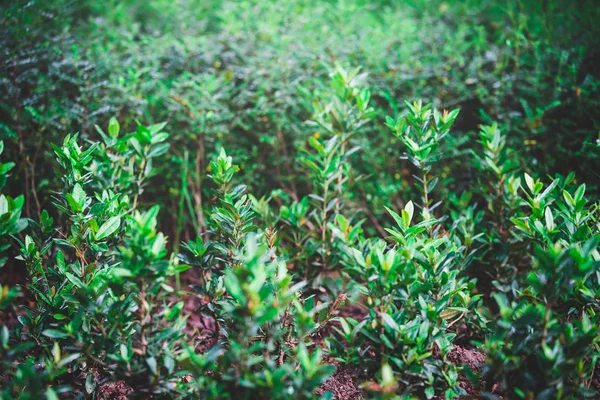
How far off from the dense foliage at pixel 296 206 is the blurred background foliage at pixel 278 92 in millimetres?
24

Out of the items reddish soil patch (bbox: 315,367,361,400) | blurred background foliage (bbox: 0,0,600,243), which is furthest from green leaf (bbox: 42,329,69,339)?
blurred background foliage (bbox: 0,0,600,243)

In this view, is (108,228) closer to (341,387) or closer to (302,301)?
(302,301)

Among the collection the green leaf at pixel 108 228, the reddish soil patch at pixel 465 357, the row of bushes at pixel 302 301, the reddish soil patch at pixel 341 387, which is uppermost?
the green leaf at pixel 108 228

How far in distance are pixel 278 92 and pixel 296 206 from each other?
111 centimetres

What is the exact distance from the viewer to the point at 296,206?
8.27ft

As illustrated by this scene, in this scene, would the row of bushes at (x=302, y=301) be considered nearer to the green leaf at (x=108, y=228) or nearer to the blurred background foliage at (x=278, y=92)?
the green leaf at (x=108, y=228)

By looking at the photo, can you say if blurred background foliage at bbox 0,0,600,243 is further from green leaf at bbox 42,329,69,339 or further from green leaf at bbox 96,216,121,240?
green leaf at bbox 42,329,69,339

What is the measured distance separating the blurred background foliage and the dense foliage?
24 mm

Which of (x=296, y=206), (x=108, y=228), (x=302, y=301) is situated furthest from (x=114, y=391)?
(x=296, y=206)

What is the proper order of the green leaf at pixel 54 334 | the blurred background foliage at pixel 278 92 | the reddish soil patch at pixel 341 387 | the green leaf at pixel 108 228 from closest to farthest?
the green leaf at pixel 54 334
the green leaf at pixel 108 228
the reddish soil patch at pixel 341 387
the blurred background foliage at pixel 278 92

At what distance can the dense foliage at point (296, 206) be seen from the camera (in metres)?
1.71

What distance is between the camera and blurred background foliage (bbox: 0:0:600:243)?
296cm

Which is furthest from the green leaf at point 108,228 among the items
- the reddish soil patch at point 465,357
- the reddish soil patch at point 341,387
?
the reddish soil patch at point 465,357

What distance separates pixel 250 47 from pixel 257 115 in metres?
0.76
